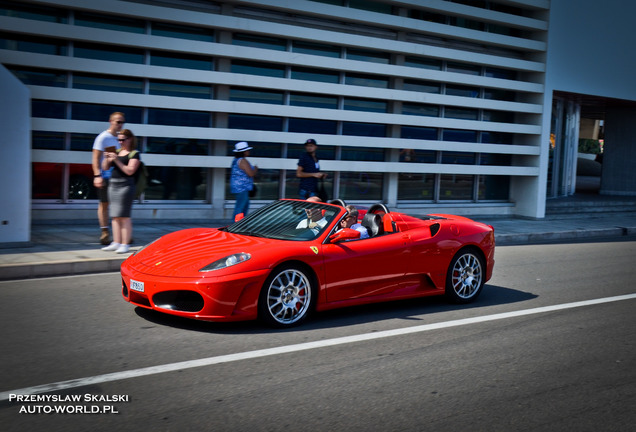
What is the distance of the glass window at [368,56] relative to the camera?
53.6ft

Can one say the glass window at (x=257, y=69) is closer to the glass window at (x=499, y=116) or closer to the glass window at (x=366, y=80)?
the glass window at (x=366, y=80)

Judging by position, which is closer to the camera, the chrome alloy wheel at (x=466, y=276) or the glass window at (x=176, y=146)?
the chrome alloy wheel at (x=466, y=276)

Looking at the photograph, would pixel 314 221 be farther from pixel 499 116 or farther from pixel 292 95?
pixel 499 116

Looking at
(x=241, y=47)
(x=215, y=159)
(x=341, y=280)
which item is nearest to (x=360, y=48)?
(x=241, y=47)

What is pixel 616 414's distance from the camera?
14.4 feet

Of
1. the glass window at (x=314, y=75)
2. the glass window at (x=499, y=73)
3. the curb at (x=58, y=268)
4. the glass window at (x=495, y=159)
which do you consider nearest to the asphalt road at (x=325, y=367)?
the curb at (x=58, y=268)

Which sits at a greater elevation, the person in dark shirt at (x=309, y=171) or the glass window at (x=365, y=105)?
the glass window at (x=365, y=105)

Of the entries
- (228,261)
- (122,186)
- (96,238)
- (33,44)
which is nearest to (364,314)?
(228,261)

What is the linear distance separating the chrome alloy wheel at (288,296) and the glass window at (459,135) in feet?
42.5

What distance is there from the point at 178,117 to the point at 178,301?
8.50m

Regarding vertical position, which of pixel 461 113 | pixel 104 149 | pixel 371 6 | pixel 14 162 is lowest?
pixel 14 162

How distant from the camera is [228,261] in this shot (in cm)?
589

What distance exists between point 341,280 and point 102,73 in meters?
8.11

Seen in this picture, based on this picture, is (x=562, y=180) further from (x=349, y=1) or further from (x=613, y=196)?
(x=349, y=1)
